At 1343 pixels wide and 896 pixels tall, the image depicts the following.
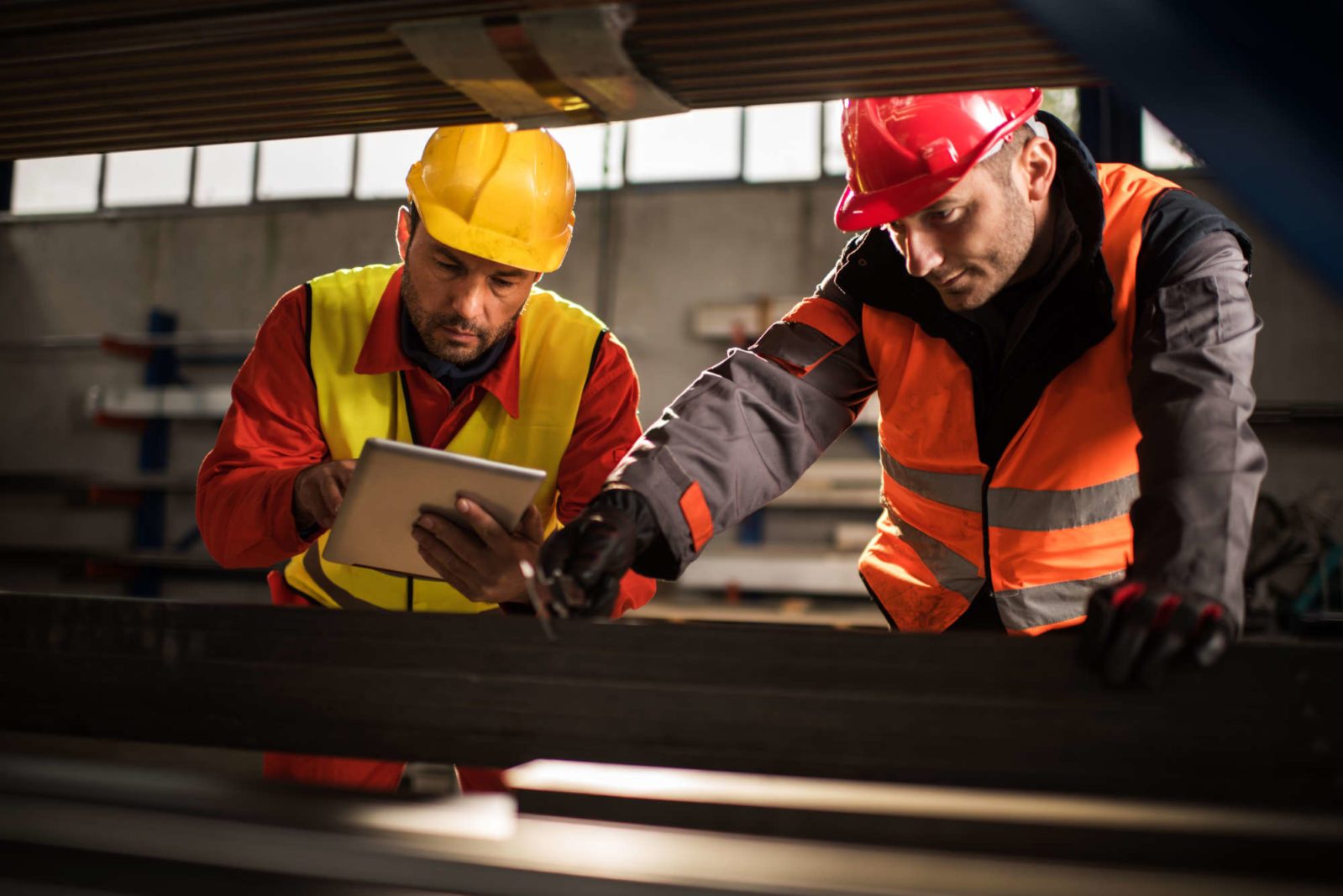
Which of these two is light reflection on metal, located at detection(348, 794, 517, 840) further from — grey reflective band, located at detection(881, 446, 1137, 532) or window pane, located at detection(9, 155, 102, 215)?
window pane, located at detection(9, 155, 102, 215)

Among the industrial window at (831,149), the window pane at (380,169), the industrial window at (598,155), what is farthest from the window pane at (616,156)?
the window pane at (380,169)

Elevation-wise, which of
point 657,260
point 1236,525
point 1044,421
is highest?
point 657,260

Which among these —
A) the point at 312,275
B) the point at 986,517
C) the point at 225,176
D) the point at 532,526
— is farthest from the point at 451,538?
the point at 225,176

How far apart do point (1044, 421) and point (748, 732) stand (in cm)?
77

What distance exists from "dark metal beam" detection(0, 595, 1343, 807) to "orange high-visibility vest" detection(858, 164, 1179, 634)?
0.60 m

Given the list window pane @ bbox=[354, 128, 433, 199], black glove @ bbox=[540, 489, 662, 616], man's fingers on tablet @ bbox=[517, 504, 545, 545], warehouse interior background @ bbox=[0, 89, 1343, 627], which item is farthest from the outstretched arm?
window pane @ bbox=[354, 128, 433, 199]

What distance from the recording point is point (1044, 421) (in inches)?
58.7

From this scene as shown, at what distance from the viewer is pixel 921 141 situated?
4.78ft

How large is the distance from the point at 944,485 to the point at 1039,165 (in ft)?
1.63

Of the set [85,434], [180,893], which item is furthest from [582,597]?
[85,434]

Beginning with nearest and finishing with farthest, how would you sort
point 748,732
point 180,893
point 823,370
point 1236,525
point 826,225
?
point 180,893 → point 748,732 → point 1236,525 → point 823,370 → point 826,225

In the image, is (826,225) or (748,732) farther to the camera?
(826,225)

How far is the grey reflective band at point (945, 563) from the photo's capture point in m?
1.63

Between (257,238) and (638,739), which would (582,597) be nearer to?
(638,739)
